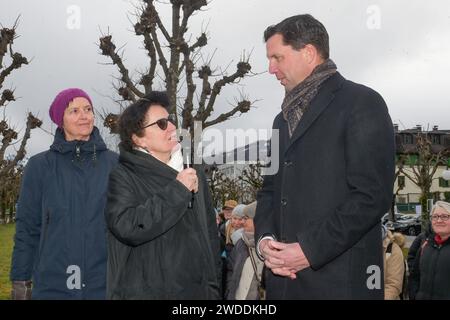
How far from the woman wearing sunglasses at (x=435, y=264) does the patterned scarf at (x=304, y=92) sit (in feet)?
14.3

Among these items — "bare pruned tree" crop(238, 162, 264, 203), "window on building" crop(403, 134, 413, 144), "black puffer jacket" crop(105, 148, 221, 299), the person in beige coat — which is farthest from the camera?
"window on building" crop(403, 134, 413, 144)

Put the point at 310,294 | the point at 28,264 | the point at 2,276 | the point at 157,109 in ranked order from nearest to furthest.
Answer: the point at 310,294, the point at 157,109, the point at 28,264, the point at 2,276

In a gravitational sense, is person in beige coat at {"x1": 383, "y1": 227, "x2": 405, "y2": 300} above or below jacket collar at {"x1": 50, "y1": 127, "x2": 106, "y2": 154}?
below

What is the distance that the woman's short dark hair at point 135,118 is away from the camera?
3.40 m

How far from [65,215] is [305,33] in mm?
2039

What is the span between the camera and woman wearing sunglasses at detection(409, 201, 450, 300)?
21.1 ft

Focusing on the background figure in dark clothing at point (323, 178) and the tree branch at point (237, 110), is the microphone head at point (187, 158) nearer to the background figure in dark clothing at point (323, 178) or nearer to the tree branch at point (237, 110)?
the background figure in dark clothing at point (323, 178)

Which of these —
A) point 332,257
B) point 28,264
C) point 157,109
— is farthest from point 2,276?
point 332,257

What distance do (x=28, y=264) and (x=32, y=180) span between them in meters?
0.57

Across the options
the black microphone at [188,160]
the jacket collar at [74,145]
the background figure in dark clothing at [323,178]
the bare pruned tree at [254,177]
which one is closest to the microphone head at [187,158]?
the black microphone at [188,160]

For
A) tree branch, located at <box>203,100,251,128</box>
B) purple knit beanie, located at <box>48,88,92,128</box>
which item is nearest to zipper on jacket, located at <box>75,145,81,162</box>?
purple knit beanie, located at <box>48,88,92,128</box>

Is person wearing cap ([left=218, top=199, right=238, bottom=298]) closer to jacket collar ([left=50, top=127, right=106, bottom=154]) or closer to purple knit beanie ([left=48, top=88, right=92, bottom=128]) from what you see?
jacket collar ([left=50, top=127, right=106, bottom=154])

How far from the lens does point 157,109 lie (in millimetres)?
3445
